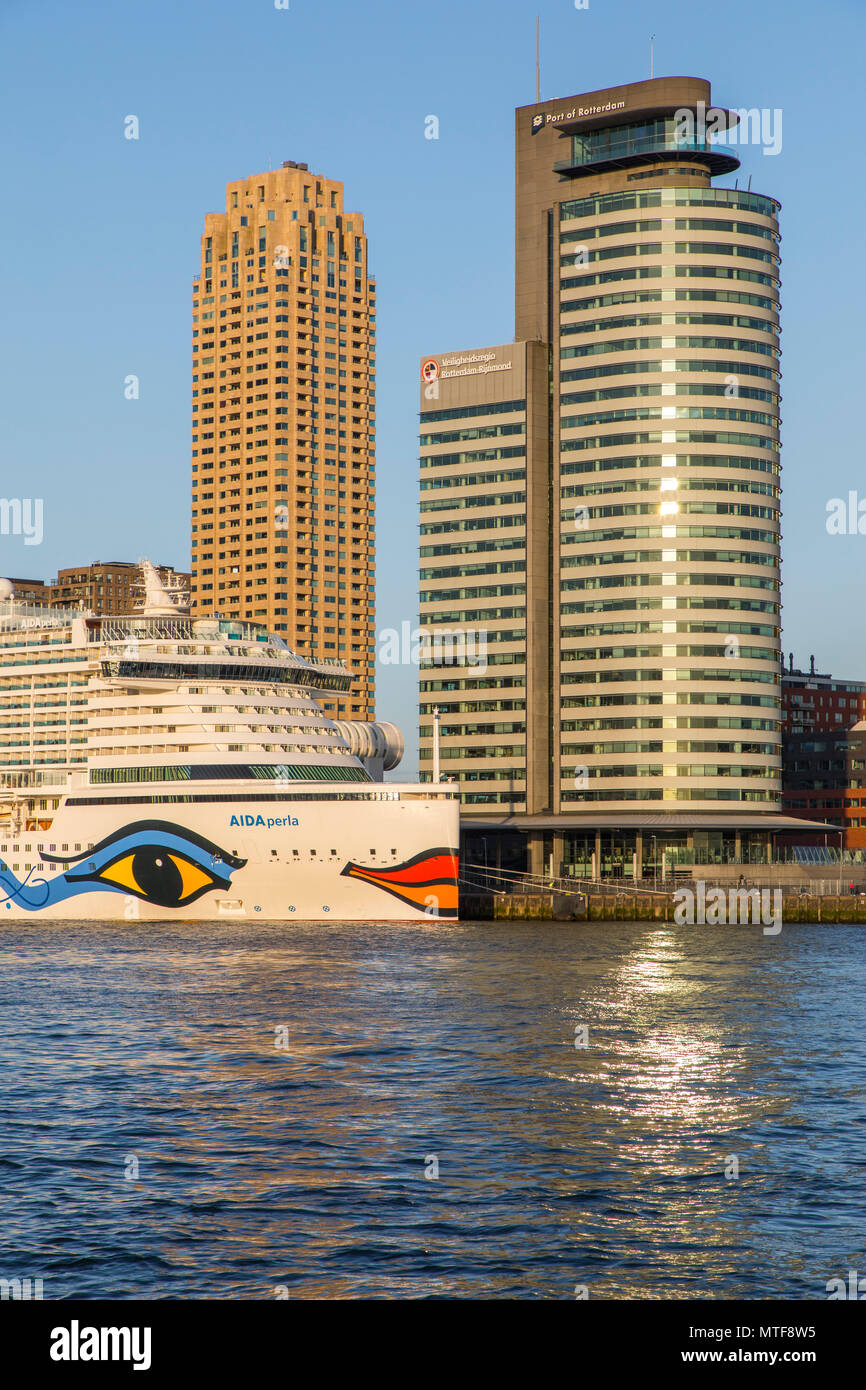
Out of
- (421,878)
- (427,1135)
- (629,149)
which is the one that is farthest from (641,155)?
(427,1135)

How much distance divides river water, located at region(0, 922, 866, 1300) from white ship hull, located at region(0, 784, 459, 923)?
2868cm

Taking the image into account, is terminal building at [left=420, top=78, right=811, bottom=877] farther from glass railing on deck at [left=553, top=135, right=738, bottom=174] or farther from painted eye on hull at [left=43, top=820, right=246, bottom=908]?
painted eye on hull at [left=43, top=820, right=246, bottom=908]

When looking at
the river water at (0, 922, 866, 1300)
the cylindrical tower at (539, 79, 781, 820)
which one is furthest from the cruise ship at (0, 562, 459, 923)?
the cylindrical tower at (539, 79, 781, 820)

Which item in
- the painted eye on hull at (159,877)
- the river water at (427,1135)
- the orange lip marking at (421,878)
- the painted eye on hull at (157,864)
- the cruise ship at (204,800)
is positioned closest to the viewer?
the river water at (427,1135)

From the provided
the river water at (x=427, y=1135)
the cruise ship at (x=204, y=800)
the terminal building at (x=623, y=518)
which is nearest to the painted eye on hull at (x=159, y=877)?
the cruise ship at (x=204, y=800)

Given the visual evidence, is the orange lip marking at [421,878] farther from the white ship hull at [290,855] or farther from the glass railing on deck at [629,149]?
the glass railing on deck at [629,149]

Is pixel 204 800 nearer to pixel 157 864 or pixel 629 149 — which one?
pixel 157 864

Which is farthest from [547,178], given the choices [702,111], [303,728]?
[303,728]

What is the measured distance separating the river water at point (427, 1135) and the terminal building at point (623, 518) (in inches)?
3423

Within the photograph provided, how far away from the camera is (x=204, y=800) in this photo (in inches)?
3708

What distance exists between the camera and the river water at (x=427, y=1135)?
22.5 metres

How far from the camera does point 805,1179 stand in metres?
28.2

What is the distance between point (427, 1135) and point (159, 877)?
67.1 m
